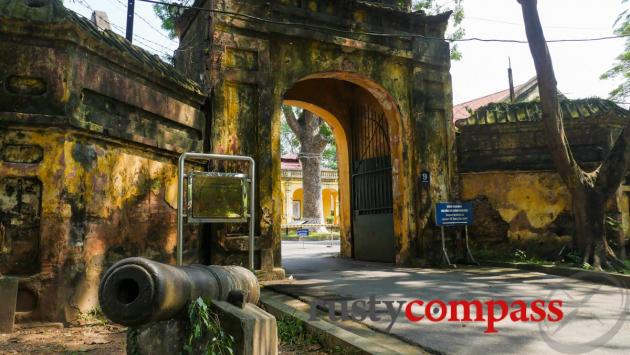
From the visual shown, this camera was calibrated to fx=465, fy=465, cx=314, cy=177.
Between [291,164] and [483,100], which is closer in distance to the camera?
[483,100]

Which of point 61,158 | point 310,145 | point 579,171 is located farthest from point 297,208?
point 61,158

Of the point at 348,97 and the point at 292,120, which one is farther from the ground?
the point at 292,120

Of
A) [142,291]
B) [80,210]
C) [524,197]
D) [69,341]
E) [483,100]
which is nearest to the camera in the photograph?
[142,291]

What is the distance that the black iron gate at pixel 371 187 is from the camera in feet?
33.1

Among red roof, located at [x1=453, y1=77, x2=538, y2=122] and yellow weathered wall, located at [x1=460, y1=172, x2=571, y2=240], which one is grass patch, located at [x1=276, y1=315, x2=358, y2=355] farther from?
red roof, located at [x1=453, y1=77, x2=538, y2=122]

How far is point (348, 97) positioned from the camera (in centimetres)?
1148

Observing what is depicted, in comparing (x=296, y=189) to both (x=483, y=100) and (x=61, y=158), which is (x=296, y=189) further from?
(x=61, y=158)

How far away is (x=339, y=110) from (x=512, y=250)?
505cm

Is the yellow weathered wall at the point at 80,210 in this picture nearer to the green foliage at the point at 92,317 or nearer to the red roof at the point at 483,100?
the green foliage at the point at 92,317

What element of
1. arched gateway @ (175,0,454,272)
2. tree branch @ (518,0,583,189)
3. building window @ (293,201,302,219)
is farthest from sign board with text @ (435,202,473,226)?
building window @ (293,201,302,219)

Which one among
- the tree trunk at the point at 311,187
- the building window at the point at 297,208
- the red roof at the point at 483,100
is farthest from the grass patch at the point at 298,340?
the building window at the point at 297,208

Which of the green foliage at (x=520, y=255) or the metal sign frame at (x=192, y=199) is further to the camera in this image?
the green foliage at (x=520, y=255)

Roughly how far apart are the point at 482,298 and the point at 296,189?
29.8 metres

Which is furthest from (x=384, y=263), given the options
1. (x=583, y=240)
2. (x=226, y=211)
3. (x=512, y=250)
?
(x=226, y=211)
